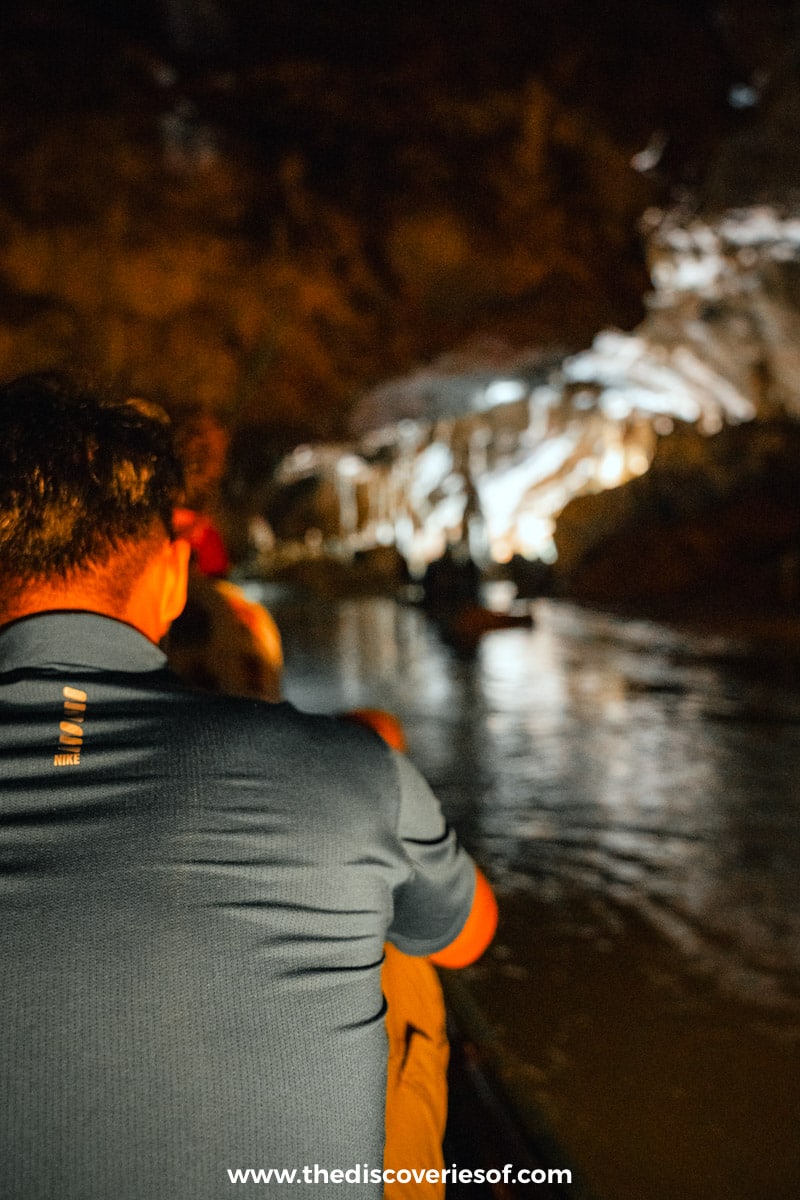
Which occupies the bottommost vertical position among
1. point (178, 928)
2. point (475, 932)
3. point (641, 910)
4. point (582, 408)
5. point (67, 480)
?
point (641, 910)

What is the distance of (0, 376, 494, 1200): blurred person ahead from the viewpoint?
64cm

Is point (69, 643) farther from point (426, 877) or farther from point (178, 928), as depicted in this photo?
point (426, 877)

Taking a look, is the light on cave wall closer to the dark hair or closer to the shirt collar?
the dark hair

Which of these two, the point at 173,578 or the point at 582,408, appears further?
the point at 582,408

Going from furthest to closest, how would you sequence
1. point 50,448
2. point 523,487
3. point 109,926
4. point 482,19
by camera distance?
1. point 523,487
2. point 482,19
3. point 50,448
4. point 109,926

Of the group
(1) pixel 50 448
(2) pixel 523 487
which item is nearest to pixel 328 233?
(1) pixel 50 448

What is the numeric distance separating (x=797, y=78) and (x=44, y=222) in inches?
425

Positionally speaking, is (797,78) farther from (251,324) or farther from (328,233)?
(251,324)

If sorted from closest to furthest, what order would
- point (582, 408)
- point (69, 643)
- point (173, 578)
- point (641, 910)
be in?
point (69, 643) < point (173, 578) < point (641, 910) < point (582, 408)

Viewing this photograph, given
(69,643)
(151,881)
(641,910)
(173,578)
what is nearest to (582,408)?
(641,910)

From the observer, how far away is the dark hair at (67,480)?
0.83m

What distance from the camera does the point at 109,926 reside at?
65 cm

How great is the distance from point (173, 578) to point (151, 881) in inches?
15.1

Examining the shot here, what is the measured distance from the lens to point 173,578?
0.95 meters
